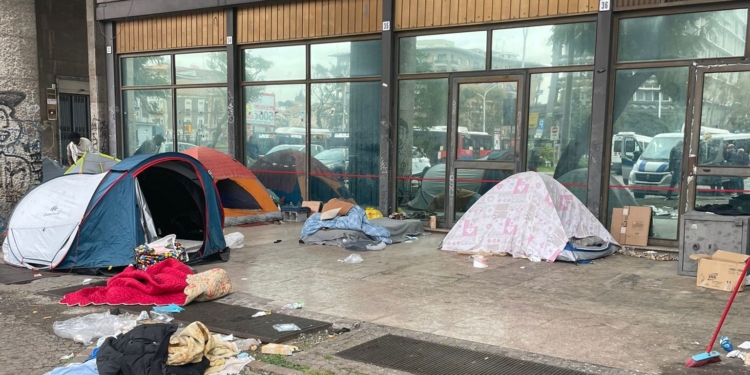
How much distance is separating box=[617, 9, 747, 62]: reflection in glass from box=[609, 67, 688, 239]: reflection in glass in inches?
10.4

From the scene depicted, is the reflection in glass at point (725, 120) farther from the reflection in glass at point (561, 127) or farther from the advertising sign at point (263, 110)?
the advertising sign at point (263, 110)

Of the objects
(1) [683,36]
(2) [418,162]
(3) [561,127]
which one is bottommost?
(2) [418,162]

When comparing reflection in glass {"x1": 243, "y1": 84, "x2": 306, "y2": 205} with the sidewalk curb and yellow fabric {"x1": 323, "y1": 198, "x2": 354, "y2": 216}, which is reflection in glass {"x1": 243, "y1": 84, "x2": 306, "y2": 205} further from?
the sidewalk curb

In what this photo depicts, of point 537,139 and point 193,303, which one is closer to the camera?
point 193,303

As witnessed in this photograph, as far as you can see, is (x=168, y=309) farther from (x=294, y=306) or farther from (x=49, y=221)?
(x=49, y=221)

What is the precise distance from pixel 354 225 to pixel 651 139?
483 cm

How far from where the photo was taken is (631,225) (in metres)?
9.83

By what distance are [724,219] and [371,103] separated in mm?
6759

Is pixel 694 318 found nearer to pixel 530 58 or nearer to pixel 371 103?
pixel 530 58

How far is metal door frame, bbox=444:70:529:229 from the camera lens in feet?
35.4

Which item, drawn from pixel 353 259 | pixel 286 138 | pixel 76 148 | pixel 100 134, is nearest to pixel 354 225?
pixel 353 259

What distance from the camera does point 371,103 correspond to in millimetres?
12516

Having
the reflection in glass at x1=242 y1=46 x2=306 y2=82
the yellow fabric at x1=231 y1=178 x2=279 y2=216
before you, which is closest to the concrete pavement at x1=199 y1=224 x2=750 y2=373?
the yellow fabric at x1=231 y1=178 x2=279 y2=216

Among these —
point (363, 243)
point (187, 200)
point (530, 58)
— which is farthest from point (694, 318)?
point (187, 200)
